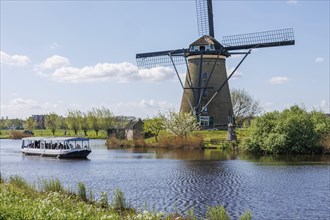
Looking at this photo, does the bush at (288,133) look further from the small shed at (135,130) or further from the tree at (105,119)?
the tree at (105,119)

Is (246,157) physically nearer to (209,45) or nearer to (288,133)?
(288,133)

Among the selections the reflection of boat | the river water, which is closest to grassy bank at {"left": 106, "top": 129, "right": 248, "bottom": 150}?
the reflection of boat

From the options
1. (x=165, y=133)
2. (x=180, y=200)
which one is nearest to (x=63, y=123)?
(x=165, y=133)

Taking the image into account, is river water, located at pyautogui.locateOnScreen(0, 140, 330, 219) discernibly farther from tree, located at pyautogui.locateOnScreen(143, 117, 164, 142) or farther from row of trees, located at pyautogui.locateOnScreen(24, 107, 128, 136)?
row of trees, located at pyautogui.locateOnScreen(24, 107, 128, 136)

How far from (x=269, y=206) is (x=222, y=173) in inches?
500

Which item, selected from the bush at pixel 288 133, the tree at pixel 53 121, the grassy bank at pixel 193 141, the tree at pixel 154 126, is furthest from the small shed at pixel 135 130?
the tree at pixel 53 121

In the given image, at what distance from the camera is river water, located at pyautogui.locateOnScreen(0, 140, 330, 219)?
2183cm

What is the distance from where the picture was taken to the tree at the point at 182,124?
6606 cm

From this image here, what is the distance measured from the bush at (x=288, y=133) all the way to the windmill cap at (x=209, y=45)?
13.5 metres

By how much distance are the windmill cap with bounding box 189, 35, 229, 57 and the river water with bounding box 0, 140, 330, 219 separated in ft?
76.4

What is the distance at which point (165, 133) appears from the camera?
74125mm

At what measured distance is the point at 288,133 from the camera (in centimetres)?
5300

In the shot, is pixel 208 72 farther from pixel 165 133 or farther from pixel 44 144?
pixel 44 144

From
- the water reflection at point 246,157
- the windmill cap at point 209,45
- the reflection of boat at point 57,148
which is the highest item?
the windmill cap at point 209,45
